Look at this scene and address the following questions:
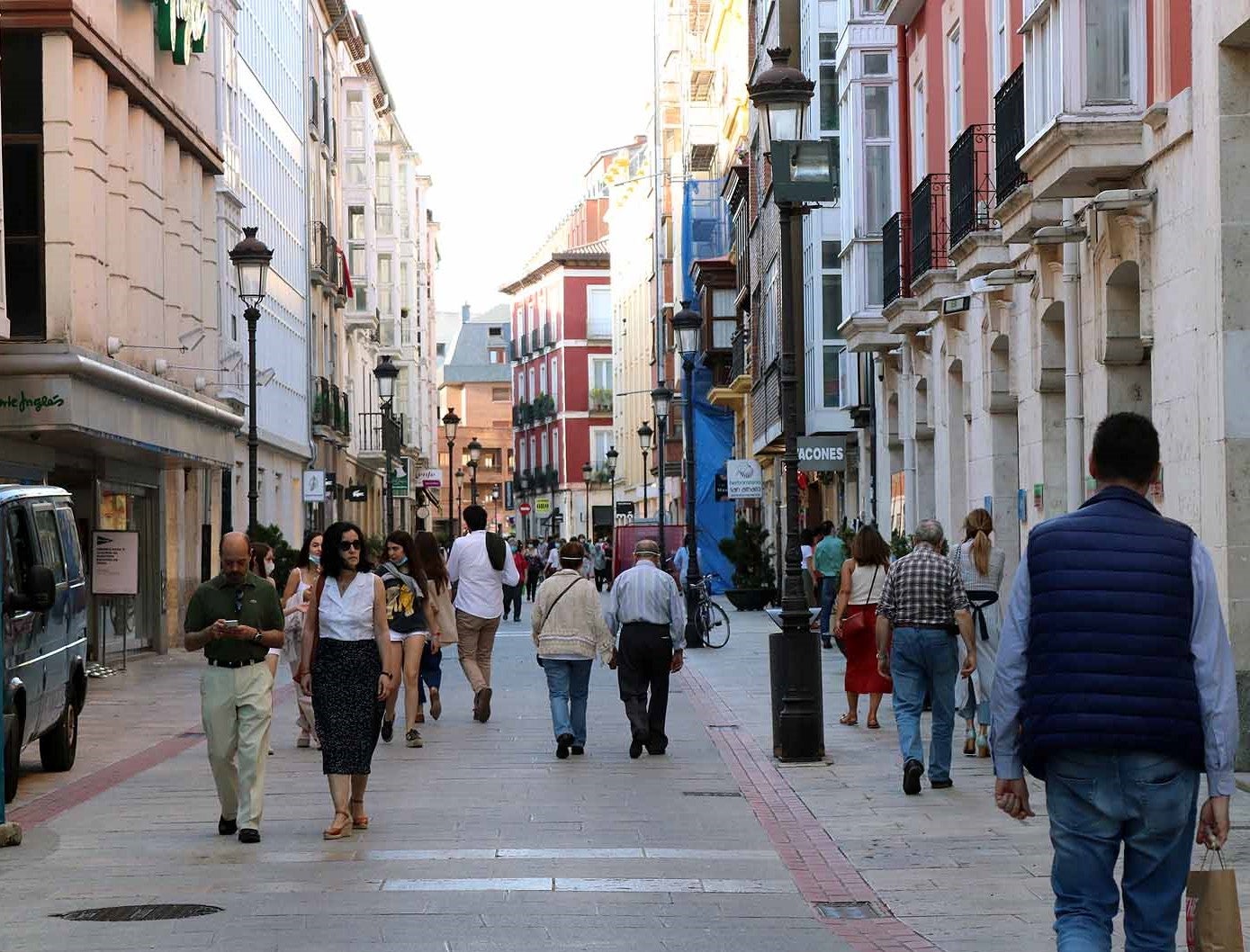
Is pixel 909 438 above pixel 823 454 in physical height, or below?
below

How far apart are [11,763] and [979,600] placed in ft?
21.9

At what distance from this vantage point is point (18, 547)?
15391 mm

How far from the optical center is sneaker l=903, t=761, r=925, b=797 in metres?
14.1

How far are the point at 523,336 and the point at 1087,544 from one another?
12589 cm

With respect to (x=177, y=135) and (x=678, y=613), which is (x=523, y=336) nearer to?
(x=177, y=135)


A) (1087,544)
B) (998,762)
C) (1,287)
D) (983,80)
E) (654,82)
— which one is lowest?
(998,762)

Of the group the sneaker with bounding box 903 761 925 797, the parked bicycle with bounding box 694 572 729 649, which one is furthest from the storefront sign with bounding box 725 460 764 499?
the sneaker with bounding box 903 761 925 797

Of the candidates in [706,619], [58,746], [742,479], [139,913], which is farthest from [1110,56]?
[742,479]

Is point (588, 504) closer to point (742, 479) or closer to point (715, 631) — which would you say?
point (742, 479)

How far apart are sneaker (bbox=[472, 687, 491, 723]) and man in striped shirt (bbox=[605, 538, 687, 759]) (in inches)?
126

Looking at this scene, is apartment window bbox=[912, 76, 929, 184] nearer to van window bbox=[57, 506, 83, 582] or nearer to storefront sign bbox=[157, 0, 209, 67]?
storefront sign bbox=[157, 0, 209, 67]

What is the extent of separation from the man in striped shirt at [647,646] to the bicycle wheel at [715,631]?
646 inches

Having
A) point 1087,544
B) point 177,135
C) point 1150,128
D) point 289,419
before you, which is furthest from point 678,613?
point 289,419

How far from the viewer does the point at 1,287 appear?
77.2 ft
